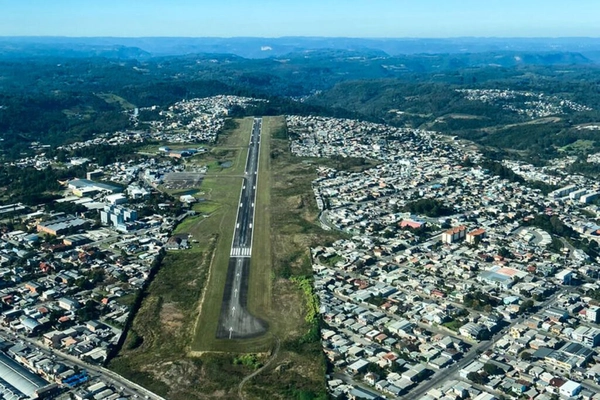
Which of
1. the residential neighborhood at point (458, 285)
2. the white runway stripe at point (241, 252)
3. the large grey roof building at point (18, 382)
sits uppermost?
the large grey roof building at point (18, 382)

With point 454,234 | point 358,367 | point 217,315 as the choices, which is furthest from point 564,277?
point 217,315

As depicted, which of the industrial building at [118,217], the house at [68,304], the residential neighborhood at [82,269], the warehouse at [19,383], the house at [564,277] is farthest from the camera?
the industrial building at [118,217]

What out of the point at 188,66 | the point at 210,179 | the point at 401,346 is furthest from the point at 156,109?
the point at 188,66

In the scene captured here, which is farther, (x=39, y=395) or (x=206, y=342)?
(x=206, y=342)

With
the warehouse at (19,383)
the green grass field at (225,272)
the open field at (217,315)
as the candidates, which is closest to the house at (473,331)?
the open field at (217,315)

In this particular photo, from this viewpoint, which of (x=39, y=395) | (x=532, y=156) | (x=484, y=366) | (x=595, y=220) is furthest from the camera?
(x=532, y=156)

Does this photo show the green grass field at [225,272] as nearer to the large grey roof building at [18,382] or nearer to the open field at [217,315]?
the open field at [217,315]

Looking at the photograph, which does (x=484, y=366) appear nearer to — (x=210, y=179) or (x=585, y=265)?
(x=585, y=265)
